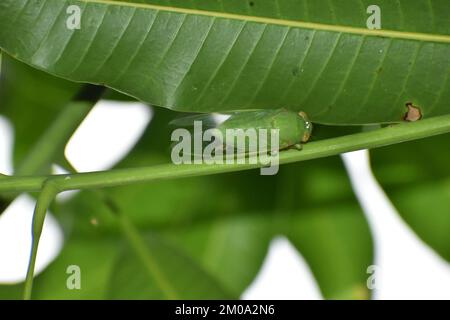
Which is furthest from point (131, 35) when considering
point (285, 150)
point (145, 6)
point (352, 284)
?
point (352, 284)

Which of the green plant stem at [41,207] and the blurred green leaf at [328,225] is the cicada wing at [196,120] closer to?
the green plant stem at [41,207]

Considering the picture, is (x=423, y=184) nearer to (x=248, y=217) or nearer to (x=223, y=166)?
(x=248, y=217)

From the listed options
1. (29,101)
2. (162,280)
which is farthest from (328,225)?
(29,101)

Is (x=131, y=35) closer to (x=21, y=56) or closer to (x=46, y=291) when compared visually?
(x=21, y=56)

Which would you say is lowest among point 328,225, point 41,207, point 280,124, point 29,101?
point 41,207

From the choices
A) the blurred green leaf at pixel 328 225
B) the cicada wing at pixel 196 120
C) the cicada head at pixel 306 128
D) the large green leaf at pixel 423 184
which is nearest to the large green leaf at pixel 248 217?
the blurred green leaf at pixel 328 225

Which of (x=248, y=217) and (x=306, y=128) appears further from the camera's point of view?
(x=248, y=217)

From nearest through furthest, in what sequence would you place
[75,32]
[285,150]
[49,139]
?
[285,150]
[75,32]
[49,139]
